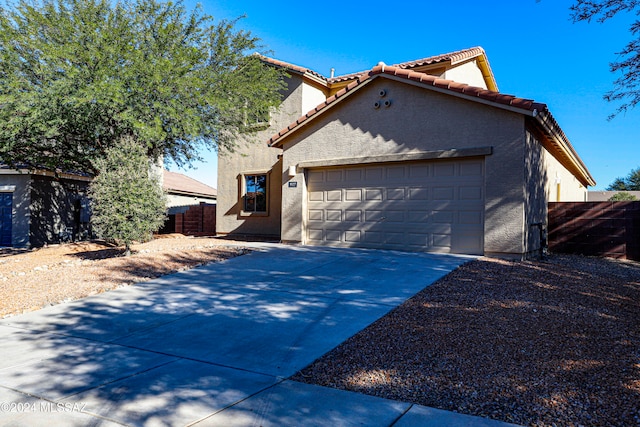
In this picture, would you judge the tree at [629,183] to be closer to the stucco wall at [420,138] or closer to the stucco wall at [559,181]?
the stucco wall at [559,181]

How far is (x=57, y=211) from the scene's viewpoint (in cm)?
2084

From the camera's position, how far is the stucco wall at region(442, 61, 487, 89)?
629 inches

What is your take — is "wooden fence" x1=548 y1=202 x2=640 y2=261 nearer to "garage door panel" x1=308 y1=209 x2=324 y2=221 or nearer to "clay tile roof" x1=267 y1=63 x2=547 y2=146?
"clay tile roof" x1=267 y1=63 x2=547 y2=146

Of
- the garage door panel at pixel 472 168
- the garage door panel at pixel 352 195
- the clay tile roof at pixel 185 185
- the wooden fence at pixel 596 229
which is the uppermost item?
the clay tile roof at pixel 185 185

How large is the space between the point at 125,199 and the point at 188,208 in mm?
15761

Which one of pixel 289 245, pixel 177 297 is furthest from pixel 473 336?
pixel 289 245

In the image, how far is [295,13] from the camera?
17859 mm

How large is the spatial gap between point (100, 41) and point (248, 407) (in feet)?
39.9

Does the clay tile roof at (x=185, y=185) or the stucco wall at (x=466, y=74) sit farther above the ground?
the stucco wall at (x=466, y=74)

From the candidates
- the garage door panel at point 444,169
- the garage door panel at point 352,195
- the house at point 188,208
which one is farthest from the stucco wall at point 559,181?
the house at point 188,208

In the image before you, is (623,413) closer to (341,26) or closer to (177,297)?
(177,297)

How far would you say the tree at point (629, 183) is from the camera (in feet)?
170

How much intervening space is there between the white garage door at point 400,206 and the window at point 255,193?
143 inches

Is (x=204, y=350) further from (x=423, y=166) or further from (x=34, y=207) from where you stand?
(x=34, y=207)
